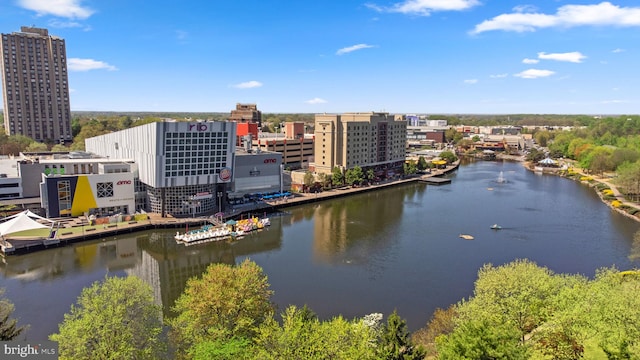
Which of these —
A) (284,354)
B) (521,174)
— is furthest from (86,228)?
(521,174)

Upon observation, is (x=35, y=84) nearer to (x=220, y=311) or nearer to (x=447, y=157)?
(x=447, y=157)

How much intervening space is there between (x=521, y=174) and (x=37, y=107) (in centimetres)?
8463

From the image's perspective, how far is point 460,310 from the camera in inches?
581

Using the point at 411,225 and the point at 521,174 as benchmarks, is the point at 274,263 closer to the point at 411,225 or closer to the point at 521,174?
the point at 411,225

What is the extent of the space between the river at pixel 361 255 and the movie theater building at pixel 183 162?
3.89 m

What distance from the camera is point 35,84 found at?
233ft

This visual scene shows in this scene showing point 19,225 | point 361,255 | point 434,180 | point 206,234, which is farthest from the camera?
point 434,180

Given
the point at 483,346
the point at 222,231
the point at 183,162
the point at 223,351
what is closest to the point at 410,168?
the point at 183,162

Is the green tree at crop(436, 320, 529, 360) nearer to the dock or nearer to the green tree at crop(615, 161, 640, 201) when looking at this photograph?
the green tree at crop(615, 161, 640, 201)

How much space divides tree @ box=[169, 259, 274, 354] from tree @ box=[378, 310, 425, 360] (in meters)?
4.02

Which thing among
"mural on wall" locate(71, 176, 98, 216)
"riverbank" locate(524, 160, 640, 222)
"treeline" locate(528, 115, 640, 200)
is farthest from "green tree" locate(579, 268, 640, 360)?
"treeline" locate(528, 115, 640, 200)

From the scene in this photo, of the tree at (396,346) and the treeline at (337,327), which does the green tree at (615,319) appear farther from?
the tree at (396,346)

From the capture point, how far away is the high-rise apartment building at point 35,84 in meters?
68.5

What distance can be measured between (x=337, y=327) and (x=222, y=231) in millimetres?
21520
